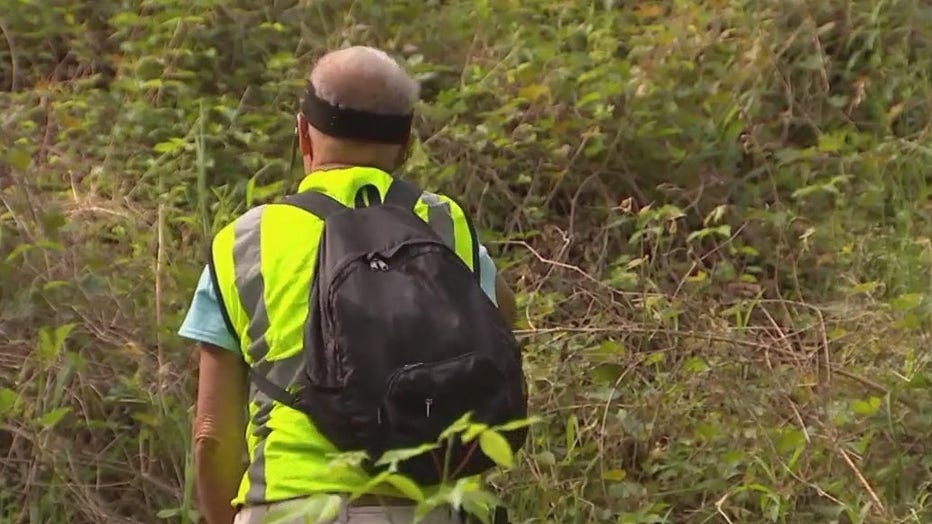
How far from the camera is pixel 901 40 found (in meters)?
5.33

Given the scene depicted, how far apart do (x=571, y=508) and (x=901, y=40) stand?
9.55 ft

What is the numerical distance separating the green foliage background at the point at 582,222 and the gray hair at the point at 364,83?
1.45 metres

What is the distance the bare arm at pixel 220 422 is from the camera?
204 centimetres

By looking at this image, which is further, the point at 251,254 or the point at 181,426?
the point at 181,426

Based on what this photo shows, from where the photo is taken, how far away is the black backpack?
184 cm

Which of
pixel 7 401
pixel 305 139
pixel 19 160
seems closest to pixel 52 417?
pixel 7 401

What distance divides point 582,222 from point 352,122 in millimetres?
2743

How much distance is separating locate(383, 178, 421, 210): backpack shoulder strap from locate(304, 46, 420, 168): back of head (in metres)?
0.05

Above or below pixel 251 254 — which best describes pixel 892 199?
below

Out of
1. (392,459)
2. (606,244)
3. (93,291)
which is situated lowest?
(606,244)

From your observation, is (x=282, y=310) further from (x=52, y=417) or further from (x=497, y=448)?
(x=52, y=417)

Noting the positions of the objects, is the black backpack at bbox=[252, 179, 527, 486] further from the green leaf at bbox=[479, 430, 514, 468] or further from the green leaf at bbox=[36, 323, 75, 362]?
the green leaf at bbox=[36, 323, 75, 362]

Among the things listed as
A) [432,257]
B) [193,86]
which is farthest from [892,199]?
[432,257]

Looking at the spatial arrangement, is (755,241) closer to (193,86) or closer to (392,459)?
(193,86)
